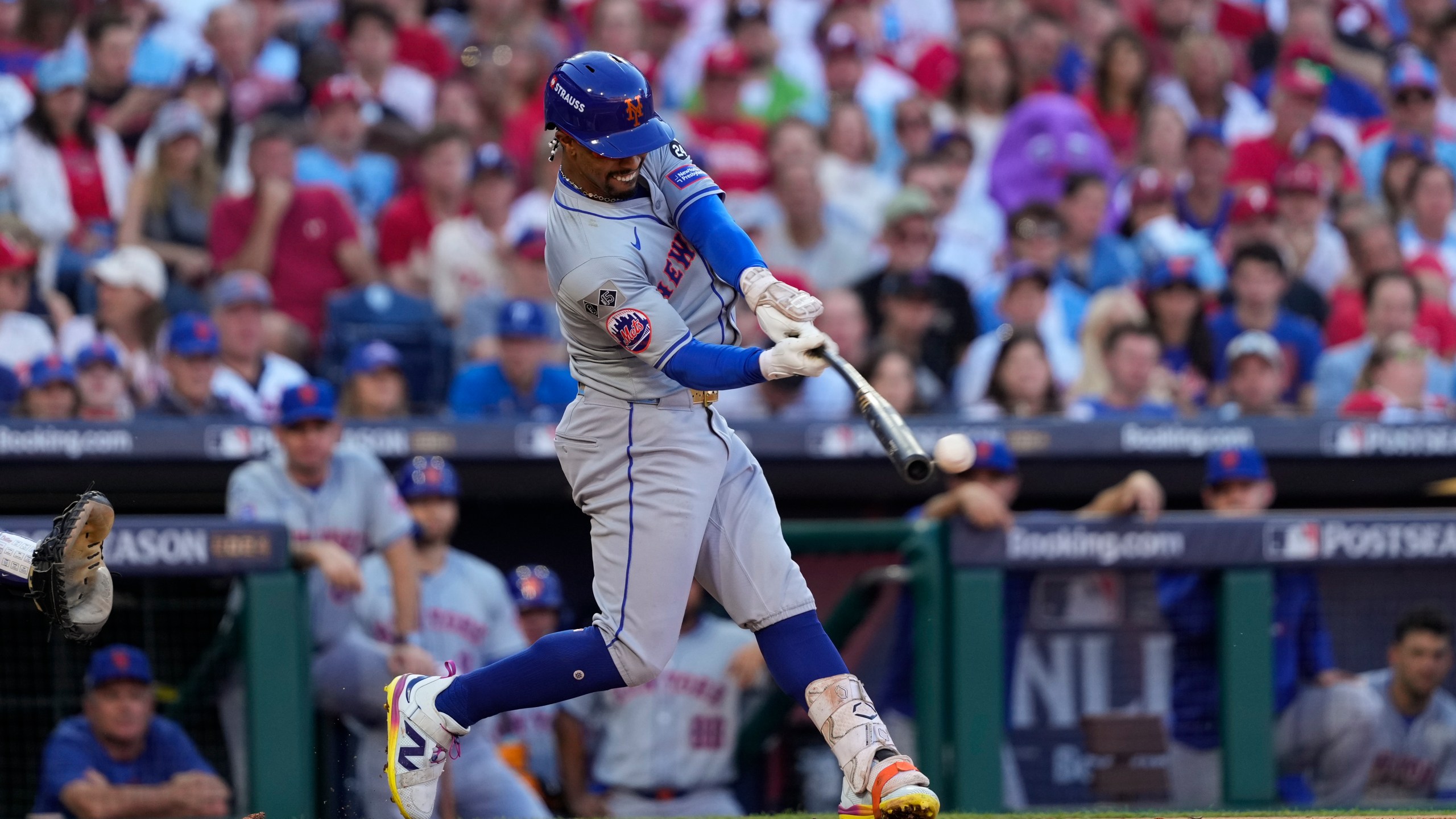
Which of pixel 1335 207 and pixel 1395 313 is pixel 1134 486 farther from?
pixel 1335 207

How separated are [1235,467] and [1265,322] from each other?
2.03 meters

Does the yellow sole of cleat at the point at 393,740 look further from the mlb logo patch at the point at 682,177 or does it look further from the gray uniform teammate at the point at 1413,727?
the gray uniform teammate at the point at 1413,727

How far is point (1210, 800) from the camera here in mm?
5629

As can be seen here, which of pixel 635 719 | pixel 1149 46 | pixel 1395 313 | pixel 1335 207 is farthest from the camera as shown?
pixel 1149 46

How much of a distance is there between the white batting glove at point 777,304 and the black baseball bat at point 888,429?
0.09 meters

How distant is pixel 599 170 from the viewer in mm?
3930

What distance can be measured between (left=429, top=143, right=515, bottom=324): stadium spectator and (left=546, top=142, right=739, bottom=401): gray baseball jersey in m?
3.92

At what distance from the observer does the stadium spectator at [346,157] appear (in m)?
8.71

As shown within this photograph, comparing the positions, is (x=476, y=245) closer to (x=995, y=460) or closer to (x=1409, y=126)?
(x=995, y=460)

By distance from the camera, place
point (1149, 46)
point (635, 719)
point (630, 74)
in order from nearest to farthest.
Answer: point (630, 74) → point (635, 719) → point (1149, 46)

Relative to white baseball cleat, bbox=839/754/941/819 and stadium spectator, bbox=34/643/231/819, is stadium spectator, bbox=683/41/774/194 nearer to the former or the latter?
stadium spectator, bbox=34/643/231/819

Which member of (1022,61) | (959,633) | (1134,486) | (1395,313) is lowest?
(959,633)

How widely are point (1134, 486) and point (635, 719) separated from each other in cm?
183

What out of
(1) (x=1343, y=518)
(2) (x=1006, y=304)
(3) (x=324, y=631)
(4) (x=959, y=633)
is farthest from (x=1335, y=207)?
(3) (x=324, y=631)
